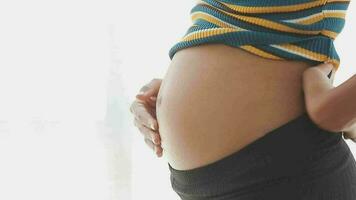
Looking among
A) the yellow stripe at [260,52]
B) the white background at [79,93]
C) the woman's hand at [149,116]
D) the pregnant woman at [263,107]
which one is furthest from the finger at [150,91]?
the white background at [79,93]

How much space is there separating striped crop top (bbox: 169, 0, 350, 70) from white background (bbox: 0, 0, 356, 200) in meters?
0.64

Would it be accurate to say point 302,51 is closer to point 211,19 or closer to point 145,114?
point 211,19

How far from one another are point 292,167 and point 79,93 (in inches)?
30.9

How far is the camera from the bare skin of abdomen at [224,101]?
0.67 m

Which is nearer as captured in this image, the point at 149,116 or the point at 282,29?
the point at 282,29

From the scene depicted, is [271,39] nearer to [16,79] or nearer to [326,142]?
[326,142]

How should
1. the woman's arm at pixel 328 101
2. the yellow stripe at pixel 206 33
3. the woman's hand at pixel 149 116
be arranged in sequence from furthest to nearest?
the woman's hand at pixel 149 116 → the yellow stripe at pixel 206 33 → the woman's arm at pixel 328 101

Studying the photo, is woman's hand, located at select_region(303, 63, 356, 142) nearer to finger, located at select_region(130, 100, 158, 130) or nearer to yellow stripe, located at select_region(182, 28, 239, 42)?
yellow stripe, located at select_region(182, 28, 239, 42)

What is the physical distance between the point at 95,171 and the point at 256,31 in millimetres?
774

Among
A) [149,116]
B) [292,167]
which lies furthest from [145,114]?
[292,167]

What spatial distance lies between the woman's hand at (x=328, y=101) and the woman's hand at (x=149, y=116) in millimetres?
275

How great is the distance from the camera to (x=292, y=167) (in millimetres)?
651

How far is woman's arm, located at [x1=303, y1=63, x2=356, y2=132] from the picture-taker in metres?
0.60

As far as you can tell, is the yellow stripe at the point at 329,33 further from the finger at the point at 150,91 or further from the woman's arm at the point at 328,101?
the finger at the point at 150,91
